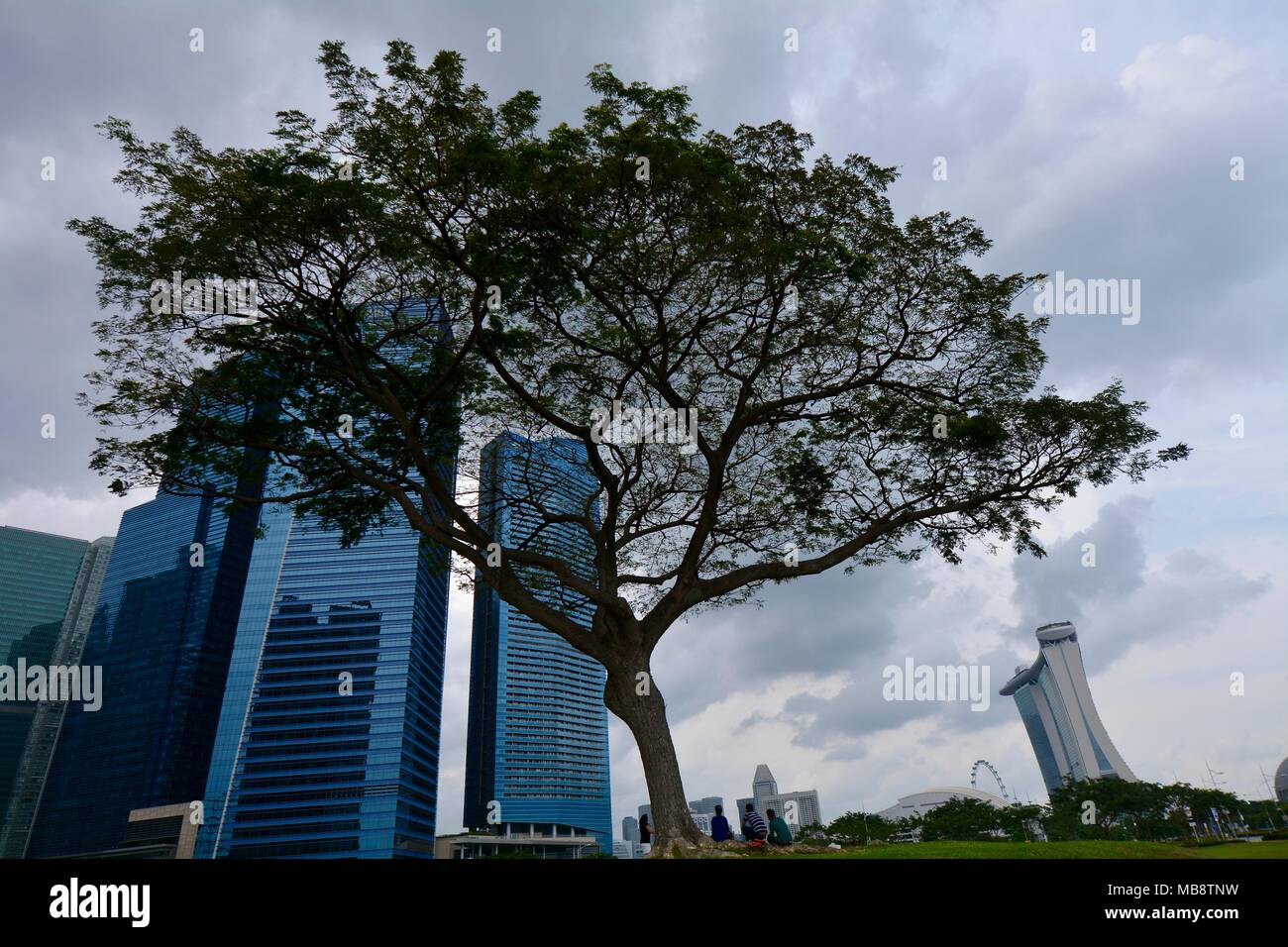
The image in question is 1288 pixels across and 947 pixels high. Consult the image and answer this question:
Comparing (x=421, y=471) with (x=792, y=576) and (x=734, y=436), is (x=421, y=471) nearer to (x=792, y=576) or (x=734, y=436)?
(x=734, y=436)

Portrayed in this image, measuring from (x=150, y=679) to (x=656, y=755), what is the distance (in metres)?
108

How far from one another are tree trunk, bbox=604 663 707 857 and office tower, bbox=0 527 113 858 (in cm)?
12191

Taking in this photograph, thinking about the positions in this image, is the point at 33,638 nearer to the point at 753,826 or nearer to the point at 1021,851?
the point at 753,826

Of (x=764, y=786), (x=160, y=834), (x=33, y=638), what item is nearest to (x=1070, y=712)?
(x=764, y=786)

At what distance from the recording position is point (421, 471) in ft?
43.5

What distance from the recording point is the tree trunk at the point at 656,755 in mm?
10508

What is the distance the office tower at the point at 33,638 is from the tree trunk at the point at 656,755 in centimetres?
12191

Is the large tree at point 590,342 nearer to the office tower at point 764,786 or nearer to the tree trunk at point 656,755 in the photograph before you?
the tree trunk at point 656,755

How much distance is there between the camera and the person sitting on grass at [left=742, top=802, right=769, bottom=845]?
12203 millimetres

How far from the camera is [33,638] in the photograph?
Result: 109062mm

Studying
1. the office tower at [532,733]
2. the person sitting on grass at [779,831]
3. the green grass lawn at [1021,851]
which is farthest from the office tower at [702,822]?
the office tower at [532,733]

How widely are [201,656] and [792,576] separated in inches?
4095

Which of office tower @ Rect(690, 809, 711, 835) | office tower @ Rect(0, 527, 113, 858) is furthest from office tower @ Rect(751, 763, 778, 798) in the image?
office tower @ Rect(0, 527, 113, 858)
